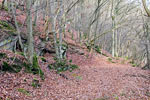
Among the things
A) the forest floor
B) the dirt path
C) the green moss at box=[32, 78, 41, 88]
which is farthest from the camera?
the green moss at box=[32, 78, 41, 88]

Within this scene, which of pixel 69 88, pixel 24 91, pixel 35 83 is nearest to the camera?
pixel 24 91

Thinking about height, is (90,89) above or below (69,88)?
below

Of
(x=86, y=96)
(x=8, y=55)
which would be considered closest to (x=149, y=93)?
(x=86, y=96)

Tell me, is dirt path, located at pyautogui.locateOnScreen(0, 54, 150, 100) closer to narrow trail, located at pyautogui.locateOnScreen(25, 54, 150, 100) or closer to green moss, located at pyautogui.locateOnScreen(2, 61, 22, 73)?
narrow trail, located at pyautogui.locateOnScreen(25, 54, 150, 100)

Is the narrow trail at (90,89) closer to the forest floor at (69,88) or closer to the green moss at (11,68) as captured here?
the forest floor at (69,88)

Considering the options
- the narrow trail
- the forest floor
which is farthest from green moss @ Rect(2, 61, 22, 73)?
the narrow trail

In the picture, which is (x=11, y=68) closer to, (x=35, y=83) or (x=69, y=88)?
(x=35, y=83)

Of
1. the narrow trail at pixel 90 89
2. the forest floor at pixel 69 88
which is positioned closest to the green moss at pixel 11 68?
the forest floor at pixel 69 88

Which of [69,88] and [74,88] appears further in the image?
[74,88]

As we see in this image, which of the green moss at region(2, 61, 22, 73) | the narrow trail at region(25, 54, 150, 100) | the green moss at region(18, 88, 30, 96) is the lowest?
the narrow trail at region(25, 54, 150, 100)

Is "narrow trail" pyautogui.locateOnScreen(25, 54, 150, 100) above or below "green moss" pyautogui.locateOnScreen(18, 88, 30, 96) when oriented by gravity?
below

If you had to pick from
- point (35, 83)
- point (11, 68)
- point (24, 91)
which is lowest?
point (24, 91)

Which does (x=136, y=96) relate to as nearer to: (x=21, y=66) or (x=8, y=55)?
(x=21, y=66)

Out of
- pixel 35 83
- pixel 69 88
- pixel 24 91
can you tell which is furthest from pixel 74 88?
pixel 24 91
